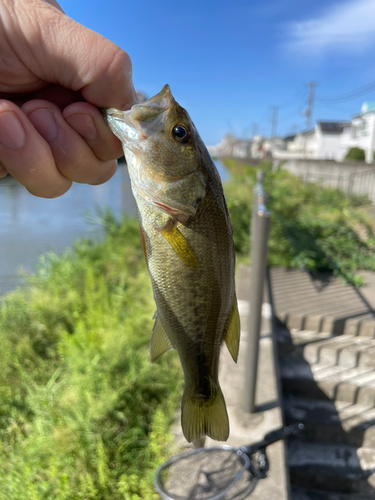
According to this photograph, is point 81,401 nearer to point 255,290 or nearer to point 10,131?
point 255,290

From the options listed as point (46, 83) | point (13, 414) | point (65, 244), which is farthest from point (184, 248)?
point (65, 244)

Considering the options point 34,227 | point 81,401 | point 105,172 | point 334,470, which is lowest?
point 334,470

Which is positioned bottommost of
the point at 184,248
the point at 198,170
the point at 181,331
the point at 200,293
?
the point at 181,331

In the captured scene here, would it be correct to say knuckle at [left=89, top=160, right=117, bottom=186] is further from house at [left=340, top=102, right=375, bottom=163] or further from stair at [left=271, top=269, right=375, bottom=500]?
house at [left=340, top=102, right=375, bottom=163]

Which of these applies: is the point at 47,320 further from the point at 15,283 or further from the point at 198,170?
the point at 198,170

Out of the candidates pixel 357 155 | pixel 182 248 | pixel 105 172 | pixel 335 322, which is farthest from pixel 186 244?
pixel 357 155

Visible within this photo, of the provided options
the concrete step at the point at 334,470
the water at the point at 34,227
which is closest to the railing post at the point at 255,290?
the concrete step at the point at 334,470
